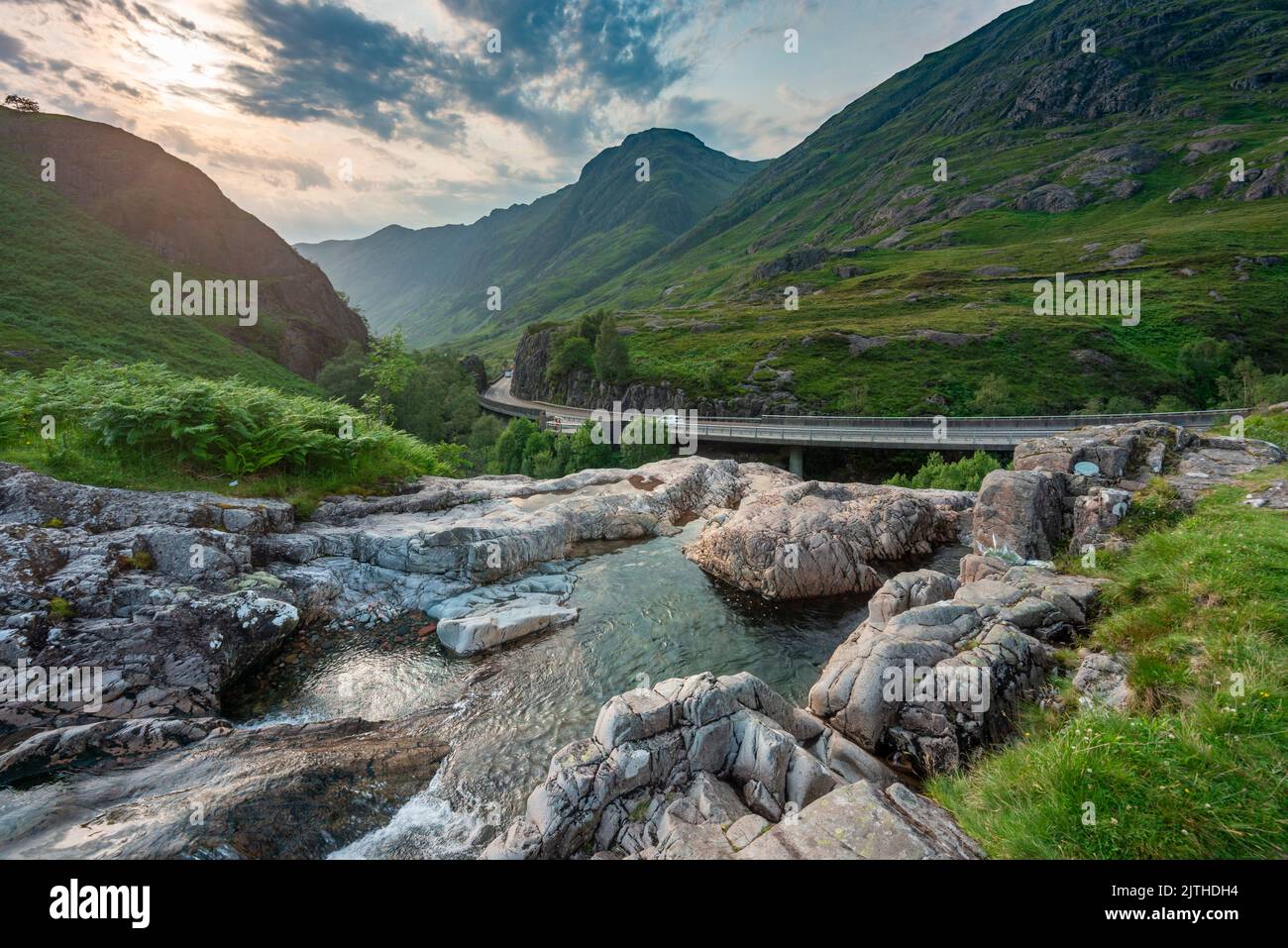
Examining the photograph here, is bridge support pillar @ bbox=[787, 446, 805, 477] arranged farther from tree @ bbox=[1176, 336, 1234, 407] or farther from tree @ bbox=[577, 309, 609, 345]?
tree @ bbox=[1176, 336, 1234, 407]

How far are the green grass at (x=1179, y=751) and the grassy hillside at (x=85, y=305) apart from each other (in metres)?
58.0

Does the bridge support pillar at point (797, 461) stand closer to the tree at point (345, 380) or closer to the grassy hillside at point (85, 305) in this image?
the tree at point (345, 380)

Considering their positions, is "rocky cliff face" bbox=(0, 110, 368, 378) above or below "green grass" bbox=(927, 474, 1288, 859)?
above

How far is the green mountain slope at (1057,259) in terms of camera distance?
69688 millimetres

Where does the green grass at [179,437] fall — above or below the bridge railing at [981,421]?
below

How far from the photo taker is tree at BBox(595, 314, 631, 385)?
78750 millimetres

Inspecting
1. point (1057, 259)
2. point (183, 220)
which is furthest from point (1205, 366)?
point (183, 220)

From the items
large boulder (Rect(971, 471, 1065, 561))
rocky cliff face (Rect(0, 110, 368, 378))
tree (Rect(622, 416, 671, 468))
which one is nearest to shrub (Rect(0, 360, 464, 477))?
tree (Rect(622, 416, 671, 468))

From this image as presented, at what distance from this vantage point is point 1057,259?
4200 inches

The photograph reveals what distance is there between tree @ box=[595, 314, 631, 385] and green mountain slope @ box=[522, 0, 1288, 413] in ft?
10.9

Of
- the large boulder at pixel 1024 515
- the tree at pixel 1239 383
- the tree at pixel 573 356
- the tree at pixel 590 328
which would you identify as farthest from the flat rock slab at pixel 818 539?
the tree at pixel 590 328
